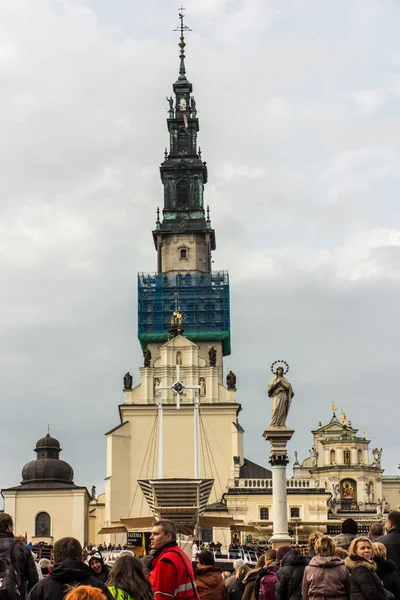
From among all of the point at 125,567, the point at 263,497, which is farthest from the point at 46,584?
the point at 263,497

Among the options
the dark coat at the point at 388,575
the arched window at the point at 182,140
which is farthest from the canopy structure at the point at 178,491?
the arched window at the point at 182,140

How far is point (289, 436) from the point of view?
3991 cm

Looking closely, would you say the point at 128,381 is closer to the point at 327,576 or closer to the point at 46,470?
the point at 46,470

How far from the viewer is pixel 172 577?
10.3 metres

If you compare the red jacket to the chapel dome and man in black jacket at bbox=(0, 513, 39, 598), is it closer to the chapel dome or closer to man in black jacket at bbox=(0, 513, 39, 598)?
man in black jacket at bbox=(0, 513, 39, 598)

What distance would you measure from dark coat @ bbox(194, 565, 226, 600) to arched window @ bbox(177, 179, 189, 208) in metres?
84.4

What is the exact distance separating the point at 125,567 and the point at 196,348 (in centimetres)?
7646

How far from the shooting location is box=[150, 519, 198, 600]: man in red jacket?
33.7 feet

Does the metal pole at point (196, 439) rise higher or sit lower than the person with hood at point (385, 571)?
higher

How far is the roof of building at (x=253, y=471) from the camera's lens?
81.6m

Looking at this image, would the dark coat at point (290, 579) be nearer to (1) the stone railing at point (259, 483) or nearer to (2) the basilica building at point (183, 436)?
(2) the basilica building at point (183, 436)

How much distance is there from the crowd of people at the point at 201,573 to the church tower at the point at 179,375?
59733mm

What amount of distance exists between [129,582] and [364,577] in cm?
351

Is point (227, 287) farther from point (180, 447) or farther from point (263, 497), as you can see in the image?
point (263, 497)
